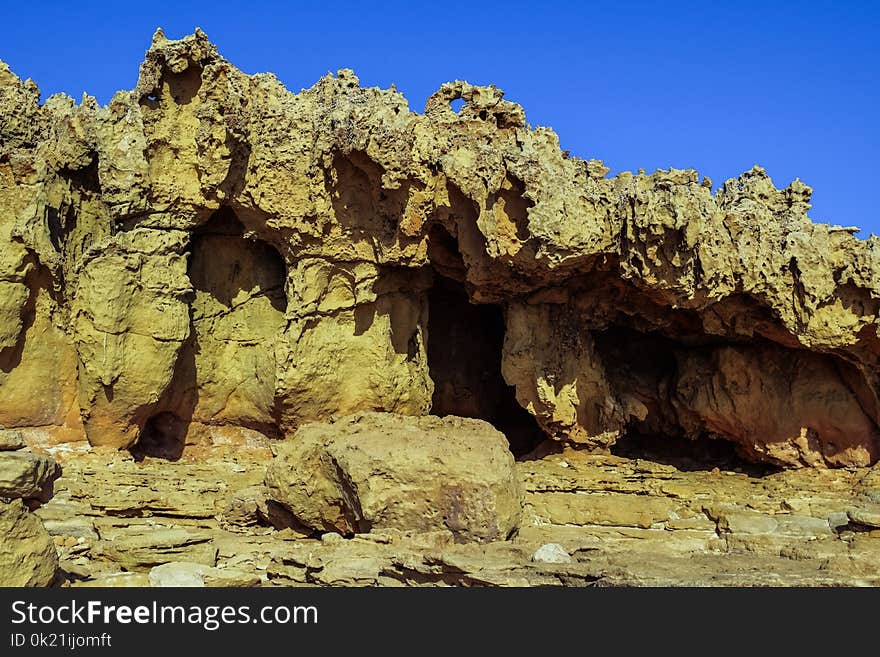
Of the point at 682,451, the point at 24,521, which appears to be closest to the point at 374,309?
the point at 682,451

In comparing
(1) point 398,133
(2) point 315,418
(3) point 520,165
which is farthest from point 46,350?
(3) point 520,165

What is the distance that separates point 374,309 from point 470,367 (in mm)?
2548

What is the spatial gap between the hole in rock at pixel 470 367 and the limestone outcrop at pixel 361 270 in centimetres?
128

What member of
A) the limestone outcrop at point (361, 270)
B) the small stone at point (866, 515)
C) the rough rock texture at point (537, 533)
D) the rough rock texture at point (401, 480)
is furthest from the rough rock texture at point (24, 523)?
the small stone at point (866, 515)

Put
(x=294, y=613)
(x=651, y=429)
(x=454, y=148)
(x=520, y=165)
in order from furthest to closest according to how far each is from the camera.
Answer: (x=651, y=429) → (x=454, y=148) → (x=520, y=165) → (x=294, y=613)

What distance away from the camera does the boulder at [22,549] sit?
707 centimetres

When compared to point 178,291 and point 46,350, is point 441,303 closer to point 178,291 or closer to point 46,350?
point 178,291

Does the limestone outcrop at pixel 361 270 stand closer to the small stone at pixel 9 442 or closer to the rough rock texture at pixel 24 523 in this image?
the small stone at pixel 9 442

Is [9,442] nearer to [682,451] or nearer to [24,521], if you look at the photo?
[24,521]

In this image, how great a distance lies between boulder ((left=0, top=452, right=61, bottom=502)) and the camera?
24.4ft

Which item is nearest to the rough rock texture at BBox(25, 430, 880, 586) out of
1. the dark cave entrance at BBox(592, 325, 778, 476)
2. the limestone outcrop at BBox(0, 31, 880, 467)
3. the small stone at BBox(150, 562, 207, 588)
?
the small stone at BBox(150, 562, 207, 588)

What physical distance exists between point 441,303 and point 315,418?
3147mm

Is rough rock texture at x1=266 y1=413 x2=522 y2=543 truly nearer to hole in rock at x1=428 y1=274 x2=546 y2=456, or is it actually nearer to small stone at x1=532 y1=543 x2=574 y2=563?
small stone at x1=532 y1=543 x2=574 y2=563

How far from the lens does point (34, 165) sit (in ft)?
44.3
